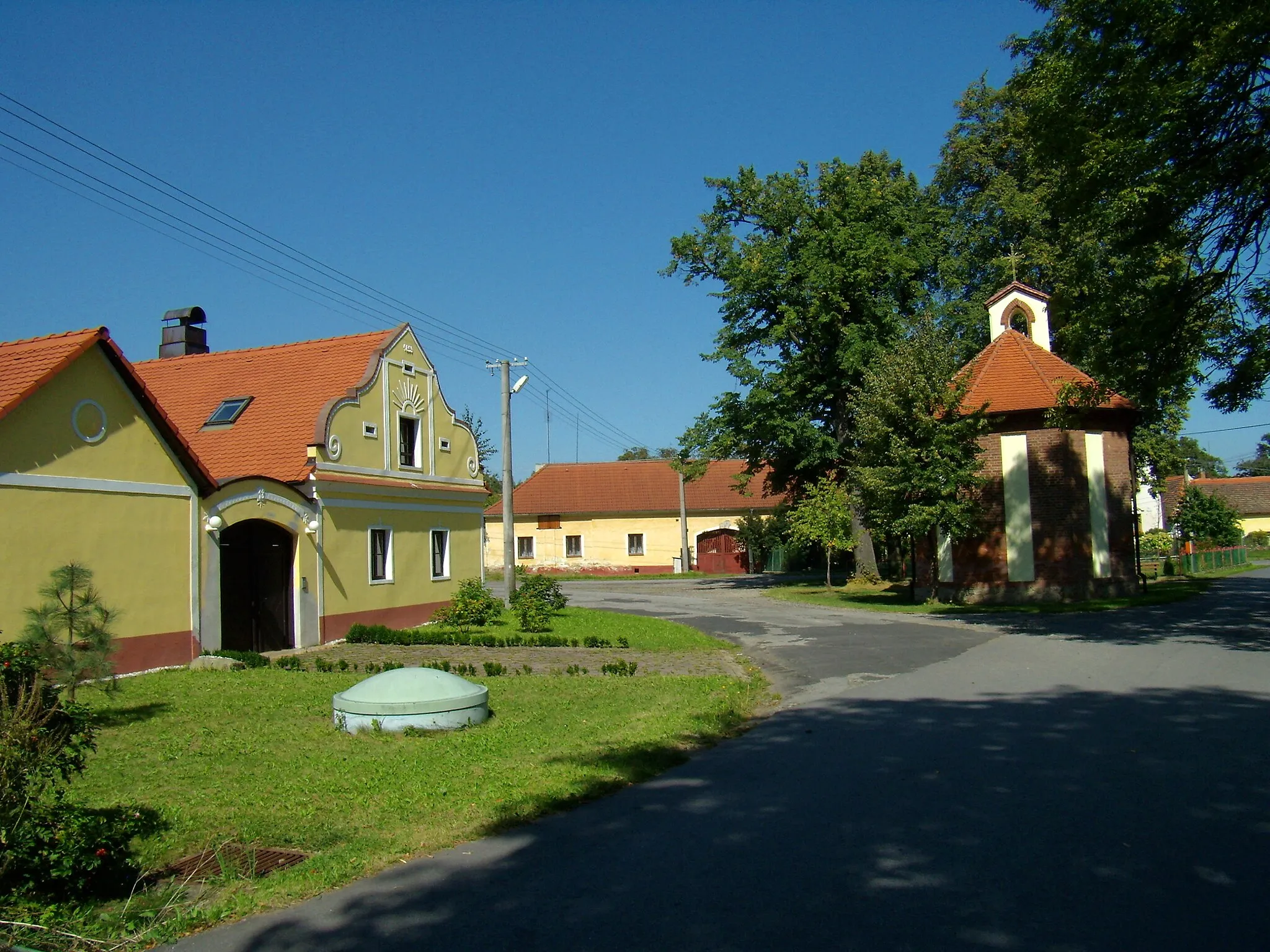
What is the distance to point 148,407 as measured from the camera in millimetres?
15859

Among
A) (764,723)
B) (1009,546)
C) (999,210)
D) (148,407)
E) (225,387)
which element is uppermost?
(999,210)

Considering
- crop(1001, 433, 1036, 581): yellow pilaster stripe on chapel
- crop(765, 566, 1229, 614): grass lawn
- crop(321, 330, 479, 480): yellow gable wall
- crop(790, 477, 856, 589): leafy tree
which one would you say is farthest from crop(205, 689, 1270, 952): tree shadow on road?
crop(790, 477, 856, 589): leafy tree

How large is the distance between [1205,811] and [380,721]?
7.35m

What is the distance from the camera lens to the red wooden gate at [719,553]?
58375 millimetres

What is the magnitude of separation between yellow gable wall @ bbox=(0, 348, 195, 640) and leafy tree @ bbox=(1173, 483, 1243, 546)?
50976mm

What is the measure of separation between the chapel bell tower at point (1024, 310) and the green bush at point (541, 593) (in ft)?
54.8

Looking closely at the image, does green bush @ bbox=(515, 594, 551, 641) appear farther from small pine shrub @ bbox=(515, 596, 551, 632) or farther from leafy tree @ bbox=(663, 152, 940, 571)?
leafy tree @ bbox=(663, 152, 940, 571)

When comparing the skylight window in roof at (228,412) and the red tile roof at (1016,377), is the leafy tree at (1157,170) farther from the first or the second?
the skylight window in roof at (228,412)

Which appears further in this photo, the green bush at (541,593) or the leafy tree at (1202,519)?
the leafy tree at (1202,519)

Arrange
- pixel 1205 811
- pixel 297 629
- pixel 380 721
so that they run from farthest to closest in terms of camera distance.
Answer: pixel 297 629, pixel 380 721, pixel 1205 811

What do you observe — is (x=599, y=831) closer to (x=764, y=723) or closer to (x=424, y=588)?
(x=764, y=723)

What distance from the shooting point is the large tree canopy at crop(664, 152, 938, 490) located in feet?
115

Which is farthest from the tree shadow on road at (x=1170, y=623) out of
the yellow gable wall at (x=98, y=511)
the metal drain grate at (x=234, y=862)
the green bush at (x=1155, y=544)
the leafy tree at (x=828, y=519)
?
the green bush at (x=1155, y=544)

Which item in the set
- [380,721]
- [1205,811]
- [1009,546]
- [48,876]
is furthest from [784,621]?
[48,876]
